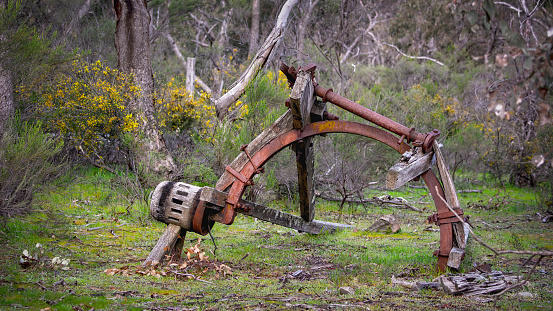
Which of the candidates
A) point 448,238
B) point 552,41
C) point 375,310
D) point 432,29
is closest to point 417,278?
point 448,238

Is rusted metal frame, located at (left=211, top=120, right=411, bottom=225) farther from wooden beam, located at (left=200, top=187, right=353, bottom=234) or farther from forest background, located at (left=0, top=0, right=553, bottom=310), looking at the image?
forest background, located at (left=0, top=0, right=553, bottom=310)

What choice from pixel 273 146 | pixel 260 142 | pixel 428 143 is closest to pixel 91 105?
pixel 260 142

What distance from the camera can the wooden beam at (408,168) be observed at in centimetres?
452

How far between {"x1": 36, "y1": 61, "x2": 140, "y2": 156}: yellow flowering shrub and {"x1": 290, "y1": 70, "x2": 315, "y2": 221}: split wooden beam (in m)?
6.09

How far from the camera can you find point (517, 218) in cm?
1016

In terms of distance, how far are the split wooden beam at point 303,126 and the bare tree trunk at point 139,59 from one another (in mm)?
5611

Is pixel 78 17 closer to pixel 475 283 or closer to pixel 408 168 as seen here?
pixel 408 168

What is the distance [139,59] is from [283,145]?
8.07 metres

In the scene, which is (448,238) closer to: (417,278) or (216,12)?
(417,278)

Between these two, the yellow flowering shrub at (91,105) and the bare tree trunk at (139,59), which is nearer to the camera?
the yellow flowering shrub at (91,105)

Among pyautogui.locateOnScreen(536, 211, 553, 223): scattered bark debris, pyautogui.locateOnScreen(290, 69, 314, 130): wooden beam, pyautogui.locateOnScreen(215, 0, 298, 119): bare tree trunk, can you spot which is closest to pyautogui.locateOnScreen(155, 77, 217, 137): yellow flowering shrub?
pyautogui.locateOnScreen(215, 0, 298, 119): bare tree trunk

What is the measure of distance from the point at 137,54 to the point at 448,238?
32.3 feet

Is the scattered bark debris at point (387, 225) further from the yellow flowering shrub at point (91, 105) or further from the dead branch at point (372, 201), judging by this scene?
the yellow flowering shrub at point (91, 105)

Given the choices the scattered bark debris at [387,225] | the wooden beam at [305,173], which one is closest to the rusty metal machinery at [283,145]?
the wooden beam at [305,173]
